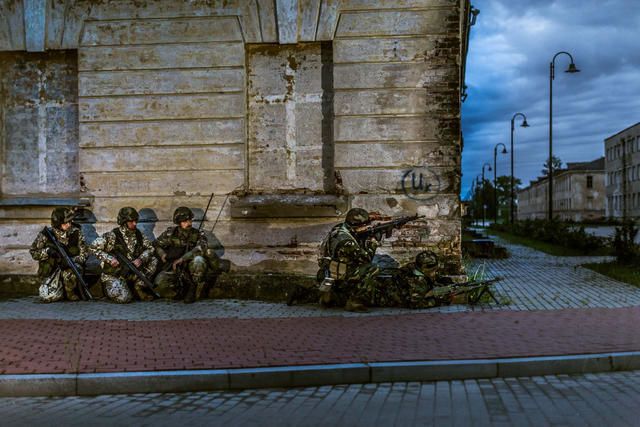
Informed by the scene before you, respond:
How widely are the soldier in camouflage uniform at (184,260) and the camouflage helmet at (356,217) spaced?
2275 mm

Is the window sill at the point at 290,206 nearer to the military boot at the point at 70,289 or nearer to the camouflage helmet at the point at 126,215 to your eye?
the camouflage helmet at the point at 126,215

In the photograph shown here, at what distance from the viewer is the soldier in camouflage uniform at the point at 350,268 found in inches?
370

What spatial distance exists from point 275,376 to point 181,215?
503 cm

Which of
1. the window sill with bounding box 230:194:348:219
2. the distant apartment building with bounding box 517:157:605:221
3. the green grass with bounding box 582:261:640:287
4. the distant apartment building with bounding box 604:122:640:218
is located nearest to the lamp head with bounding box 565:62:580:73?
the green grass with bounding box 582:261:640:287

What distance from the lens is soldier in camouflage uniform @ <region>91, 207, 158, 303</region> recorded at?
34.4ft

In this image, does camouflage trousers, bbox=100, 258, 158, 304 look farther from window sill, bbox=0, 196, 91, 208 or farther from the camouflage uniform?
the camouflage uniform

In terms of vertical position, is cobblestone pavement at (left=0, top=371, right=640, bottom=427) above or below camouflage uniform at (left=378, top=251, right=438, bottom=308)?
below

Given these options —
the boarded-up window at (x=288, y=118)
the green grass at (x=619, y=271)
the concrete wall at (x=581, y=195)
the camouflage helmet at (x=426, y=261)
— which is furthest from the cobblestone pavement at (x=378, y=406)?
the concrete wall at (x=581, y=195)

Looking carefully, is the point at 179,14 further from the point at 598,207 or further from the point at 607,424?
the point at 598,207

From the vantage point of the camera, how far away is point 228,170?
436 inches

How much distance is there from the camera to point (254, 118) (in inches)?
442

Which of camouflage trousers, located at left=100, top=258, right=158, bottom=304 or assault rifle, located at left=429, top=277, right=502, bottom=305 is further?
camouflage trousers, located at left=100, top=258, right=158, bottom=304

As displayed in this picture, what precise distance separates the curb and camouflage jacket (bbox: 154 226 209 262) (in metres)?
4.67

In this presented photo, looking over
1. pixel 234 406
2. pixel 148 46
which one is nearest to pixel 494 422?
pixel 234 406
